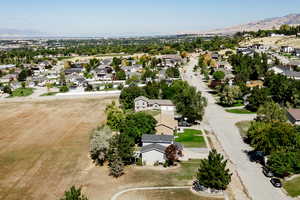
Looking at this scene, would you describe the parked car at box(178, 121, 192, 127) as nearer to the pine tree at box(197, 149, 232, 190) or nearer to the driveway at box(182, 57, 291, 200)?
the driveway at box(182, 57, 291, 200)

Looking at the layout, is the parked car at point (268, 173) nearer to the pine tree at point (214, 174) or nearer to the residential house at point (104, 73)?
the pine tree at point (214, 174)

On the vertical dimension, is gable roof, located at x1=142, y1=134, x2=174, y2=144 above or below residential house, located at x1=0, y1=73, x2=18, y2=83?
below

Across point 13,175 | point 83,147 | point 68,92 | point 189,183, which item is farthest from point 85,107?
point 189,183

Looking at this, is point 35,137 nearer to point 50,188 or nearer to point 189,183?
point 50,188

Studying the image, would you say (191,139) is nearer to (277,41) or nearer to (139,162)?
(139,162)

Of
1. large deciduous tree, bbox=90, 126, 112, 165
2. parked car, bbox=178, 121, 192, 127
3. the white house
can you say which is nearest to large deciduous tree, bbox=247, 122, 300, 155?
parked car, bbox=178, 121, 192, 127

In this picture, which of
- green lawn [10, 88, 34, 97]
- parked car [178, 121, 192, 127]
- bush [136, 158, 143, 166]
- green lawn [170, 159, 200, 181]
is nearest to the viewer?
green lawn [170, 159, 200, 181]

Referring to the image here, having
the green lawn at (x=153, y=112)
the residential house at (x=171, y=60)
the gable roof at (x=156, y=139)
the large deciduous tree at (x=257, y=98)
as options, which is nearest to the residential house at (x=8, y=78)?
the residential house at (x=171, y=60)
